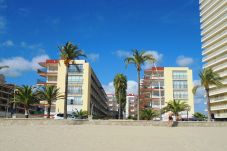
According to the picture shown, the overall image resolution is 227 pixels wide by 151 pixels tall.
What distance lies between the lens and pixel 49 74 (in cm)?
9744

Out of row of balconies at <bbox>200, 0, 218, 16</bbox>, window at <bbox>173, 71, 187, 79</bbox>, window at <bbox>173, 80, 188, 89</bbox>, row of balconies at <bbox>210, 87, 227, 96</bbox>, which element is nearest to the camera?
row of balconies at <bbox>210, 87, 227, 96</bbox>

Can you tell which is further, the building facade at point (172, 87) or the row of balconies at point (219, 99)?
the building facade at point (172, 87)

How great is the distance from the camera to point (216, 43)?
340ft

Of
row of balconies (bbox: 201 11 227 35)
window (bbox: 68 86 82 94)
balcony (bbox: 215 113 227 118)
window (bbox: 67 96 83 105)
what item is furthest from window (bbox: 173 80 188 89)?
window (bbox: 67 96 83 105)

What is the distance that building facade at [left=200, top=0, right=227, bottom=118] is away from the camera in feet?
317

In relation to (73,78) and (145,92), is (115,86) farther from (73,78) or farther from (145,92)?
(145,92)

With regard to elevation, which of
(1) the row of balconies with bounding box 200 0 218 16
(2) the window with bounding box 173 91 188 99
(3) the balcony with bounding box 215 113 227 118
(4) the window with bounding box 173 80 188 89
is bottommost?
(3) the balcony with bounding box 215 113 227 118

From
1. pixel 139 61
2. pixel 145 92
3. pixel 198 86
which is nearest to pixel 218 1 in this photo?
pixel 145 92

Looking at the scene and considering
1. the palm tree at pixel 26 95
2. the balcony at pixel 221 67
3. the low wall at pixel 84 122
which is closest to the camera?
the low wall at pixel 84 122

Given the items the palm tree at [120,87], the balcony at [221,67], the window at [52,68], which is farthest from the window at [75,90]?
the balcony at [221,67]

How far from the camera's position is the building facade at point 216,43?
96750mm

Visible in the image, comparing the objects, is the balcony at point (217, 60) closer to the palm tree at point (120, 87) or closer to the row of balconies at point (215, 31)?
the row of balconies at point (215, 31)

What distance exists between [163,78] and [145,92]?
985cm

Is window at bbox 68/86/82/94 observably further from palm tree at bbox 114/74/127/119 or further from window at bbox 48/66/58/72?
palm tree at bbox 114/74/127/119
